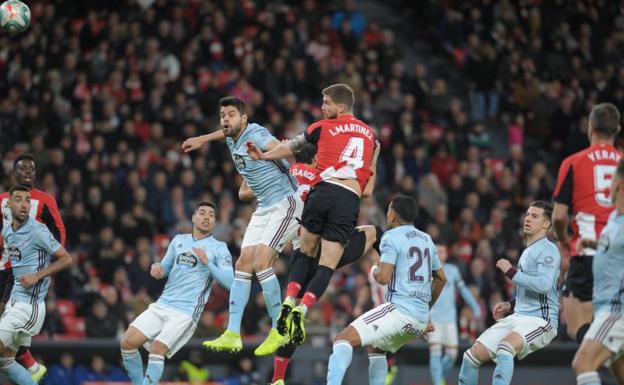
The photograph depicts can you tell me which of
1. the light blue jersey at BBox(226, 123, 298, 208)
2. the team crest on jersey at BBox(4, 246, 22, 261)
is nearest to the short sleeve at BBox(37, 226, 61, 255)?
the team crest on jersey at BBox(4, 246, 22, 261)

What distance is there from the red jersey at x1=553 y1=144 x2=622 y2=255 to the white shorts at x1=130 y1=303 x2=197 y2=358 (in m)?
5.04

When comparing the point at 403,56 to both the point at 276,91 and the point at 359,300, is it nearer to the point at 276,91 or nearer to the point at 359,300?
the point at 276,91

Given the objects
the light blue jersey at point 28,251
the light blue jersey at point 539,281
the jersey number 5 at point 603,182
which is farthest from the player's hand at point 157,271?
the jersey number 5 at point 603,182

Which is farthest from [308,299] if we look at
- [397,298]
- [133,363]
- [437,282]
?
[133,363]

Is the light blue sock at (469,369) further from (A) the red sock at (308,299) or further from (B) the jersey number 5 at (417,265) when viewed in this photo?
(A) the red sock at (308,299)

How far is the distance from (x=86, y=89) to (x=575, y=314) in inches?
519

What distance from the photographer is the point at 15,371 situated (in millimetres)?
12695

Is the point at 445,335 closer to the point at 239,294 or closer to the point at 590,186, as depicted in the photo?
the point at 239,294

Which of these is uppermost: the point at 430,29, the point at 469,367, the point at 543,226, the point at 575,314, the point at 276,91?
the point at 430,29

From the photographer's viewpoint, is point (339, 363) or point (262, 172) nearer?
point (339, 363)

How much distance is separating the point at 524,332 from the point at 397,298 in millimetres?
1387

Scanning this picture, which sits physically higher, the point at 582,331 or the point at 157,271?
the point at 157,271

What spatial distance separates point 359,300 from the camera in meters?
17.8

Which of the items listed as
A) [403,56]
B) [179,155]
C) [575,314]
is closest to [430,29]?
[403,56]
